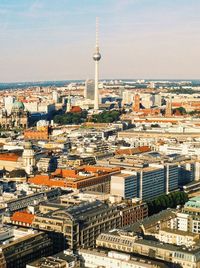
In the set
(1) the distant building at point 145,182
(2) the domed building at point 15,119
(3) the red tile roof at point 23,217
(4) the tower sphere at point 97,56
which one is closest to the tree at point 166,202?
(1) the distant building at point 145,182

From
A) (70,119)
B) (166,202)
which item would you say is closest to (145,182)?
(166,202)

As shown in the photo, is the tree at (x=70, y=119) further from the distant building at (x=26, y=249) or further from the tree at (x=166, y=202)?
the distant building at (x=26, y=249)

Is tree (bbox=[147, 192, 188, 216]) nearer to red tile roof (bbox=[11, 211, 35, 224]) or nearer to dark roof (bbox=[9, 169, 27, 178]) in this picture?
red tile roof (bbox=[11, 211, 35, 224])

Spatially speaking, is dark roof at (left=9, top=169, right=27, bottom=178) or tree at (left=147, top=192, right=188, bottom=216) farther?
dark roof at (left=9, top=169, right=27, bottom=178)

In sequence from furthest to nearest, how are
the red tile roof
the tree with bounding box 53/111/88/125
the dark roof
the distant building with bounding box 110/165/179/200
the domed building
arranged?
1. the tree with bounding box 53/111/88/125
2. the domed building
3. the dark roof
4. the distant building with bounding box 110/165/179/200
5. the red tile roof

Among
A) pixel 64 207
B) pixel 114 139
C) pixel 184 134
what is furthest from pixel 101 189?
pixel 184 134

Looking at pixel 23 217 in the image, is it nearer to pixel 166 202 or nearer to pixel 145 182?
pixel 166 202

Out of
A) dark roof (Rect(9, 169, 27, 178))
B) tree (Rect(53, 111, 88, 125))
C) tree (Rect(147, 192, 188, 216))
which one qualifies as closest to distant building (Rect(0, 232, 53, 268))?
tree (Rect(147, 192, 188, 216))

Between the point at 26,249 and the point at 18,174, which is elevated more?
the point at 18,174

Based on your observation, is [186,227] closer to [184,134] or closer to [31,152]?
[31,152]
